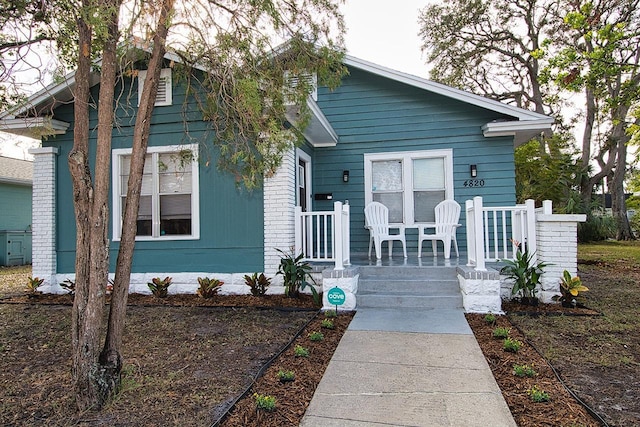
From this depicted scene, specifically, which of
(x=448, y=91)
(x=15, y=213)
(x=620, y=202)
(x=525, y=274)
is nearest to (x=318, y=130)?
(x=448, y=91)

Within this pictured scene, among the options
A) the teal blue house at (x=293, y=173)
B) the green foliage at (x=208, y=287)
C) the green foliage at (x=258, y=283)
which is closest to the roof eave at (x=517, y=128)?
the teal blue house at (x=293, y=173)

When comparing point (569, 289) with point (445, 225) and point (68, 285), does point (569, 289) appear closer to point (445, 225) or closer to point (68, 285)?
point (445, 225)

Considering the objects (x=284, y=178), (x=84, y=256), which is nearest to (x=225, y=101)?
(x=84, y=256)

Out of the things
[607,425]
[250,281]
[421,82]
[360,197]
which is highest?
[421,82]

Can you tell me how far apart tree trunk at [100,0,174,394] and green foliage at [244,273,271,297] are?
9.94 feet

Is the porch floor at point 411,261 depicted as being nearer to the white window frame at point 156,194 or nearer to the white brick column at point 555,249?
the white brick column at point 555,249

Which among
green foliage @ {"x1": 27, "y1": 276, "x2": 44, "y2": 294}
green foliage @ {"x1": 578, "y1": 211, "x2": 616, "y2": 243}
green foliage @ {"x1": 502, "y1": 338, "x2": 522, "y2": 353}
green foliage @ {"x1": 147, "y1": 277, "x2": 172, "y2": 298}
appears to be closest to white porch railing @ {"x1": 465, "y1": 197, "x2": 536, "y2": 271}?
green foliage @ {"x1": 502, "y1": 338, "x2": 522, "y2": 353}

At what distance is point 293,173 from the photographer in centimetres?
618

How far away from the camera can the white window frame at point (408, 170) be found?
23.7 feet

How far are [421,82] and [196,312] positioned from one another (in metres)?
5.46

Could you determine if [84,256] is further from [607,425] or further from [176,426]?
[607,425]

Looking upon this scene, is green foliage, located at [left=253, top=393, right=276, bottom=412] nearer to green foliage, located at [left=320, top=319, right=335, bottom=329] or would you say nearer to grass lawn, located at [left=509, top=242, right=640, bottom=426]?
green foliage, located at [left=320, top=319, right=335, bottom=329]

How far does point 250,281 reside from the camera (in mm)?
5828

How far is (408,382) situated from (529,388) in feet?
2.73
